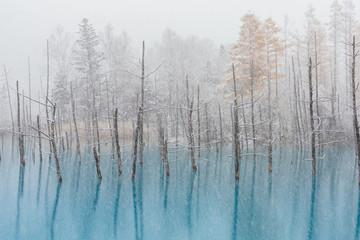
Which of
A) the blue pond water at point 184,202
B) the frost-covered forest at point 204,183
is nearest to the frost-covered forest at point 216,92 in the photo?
the frost-covered forest at point 204,183

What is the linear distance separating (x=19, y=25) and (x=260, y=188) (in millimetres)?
124259

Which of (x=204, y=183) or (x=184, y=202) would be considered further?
(x=204, y=183)

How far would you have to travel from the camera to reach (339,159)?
2216 centimetres

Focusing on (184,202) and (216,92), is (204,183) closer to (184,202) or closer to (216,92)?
(184,202)

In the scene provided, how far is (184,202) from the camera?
13578 mm

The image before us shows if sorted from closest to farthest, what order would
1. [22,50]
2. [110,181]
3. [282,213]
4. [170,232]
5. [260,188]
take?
[170,232] < [282,213] < [260,188] < [110,181] < [22,50]

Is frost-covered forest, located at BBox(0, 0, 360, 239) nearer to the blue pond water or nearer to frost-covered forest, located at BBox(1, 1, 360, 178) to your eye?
the blue pond water

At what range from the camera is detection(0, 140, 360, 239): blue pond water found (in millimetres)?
10094

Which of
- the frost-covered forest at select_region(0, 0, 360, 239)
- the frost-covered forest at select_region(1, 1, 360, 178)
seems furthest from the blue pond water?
the frost-covered forest at select_region(1, 1, 360, 178)

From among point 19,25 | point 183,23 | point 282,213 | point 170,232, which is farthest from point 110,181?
point 183,23

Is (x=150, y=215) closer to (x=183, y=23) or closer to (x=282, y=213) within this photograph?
(x=282, y=213)

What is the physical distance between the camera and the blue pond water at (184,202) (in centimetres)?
1009

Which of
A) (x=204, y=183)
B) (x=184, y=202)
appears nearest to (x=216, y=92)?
(x=204, y=183)

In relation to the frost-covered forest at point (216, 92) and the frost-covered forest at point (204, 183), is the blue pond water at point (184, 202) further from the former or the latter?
the frost-covered forest at point (216, 92)
